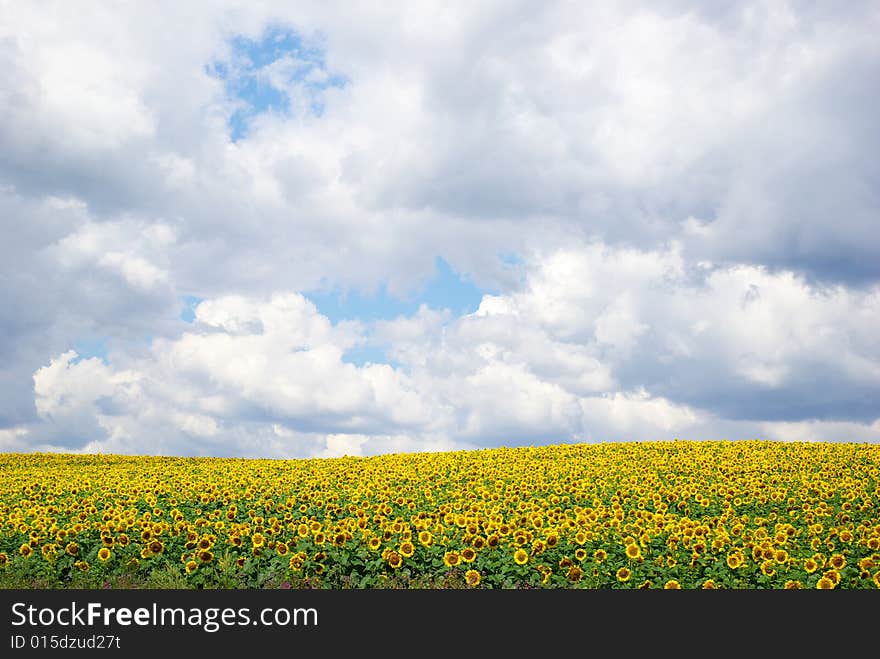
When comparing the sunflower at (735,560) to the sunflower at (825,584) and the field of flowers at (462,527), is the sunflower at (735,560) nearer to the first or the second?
the field of flowers at (462,527)

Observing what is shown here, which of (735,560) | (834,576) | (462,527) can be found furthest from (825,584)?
(462,527)

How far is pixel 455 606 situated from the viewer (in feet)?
35.0

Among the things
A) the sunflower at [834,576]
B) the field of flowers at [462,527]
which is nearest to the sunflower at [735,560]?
the field of flowers at [462,527]

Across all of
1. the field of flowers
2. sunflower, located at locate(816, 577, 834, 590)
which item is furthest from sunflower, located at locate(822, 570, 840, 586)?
sunflower, located at locate(816, 577, 834, 590)

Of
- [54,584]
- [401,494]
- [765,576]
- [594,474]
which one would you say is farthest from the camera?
[594,474]

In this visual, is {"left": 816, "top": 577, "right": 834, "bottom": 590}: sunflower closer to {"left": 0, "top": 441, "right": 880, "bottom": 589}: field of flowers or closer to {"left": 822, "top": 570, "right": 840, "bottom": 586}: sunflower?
{"left": 0, "top": 441, "right": 880, "bottom": 589}: field of flowers

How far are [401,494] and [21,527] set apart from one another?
7911mm

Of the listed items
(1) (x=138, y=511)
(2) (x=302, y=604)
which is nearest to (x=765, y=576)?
(2) (x=302, y=604)

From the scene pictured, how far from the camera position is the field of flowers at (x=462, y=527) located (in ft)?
41.7

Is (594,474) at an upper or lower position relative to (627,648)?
upper

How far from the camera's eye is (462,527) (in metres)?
14.6

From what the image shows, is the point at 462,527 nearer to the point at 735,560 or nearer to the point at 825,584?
the point at 735,560

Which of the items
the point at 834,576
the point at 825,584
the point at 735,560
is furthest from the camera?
the point at 735,560

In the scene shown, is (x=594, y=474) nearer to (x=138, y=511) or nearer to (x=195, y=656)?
(x=138, y=511)
